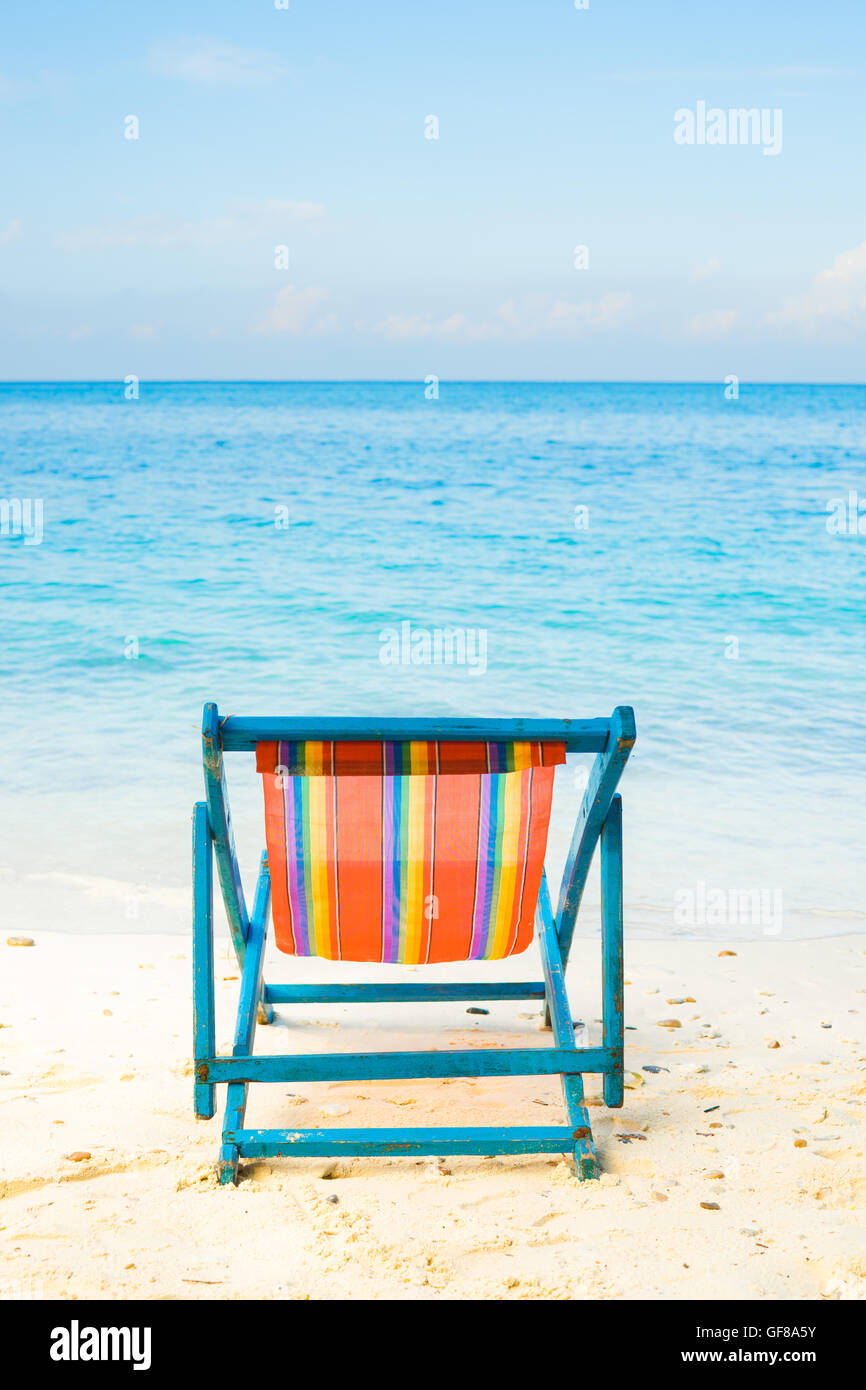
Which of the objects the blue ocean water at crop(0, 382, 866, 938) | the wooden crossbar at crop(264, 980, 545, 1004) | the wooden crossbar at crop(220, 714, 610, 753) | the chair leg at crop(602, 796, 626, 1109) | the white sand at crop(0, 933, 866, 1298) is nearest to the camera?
the white sand at crop(0, 933, 866, 1298)

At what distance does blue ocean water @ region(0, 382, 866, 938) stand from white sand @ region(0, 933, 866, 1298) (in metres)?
1.05

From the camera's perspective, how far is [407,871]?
2.47m

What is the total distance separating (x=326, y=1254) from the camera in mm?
2000

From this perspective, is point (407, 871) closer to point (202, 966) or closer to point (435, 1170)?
point (202, 966)

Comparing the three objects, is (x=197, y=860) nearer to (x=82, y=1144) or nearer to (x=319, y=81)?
(x=82, y=1144)

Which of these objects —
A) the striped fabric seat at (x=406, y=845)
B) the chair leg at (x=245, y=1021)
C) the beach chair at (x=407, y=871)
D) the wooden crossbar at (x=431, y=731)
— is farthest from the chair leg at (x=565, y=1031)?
the chair leg at (x=245, y=1021)

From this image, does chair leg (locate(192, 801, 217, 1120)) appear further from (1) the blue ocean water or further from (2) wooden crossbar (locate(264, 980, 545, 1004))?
(1) the blue ocean water

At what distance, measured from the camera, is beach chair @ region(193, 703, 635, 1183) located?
228cm

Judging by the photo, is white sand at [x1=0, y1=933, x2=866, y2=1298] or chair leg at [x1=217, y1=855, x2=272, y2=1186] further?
chair leg at [x1=217, y1=855, x2=272, y2=1186]

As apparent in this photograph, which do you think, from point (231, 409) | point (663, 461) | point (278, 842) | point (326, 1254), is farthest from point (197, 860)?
point (231, 409)

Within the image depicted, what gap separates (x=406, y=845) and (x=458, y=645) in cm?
777

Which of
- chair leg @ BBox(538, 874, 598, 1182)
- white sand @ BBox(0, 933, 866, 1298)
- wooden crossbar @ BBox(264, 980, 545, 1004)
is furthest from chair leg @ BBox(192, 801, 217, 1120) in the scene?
chair leg @ BBox(538, 874, 598, 1182)

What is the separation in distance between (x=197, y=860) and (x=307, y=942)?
35 centimetres
